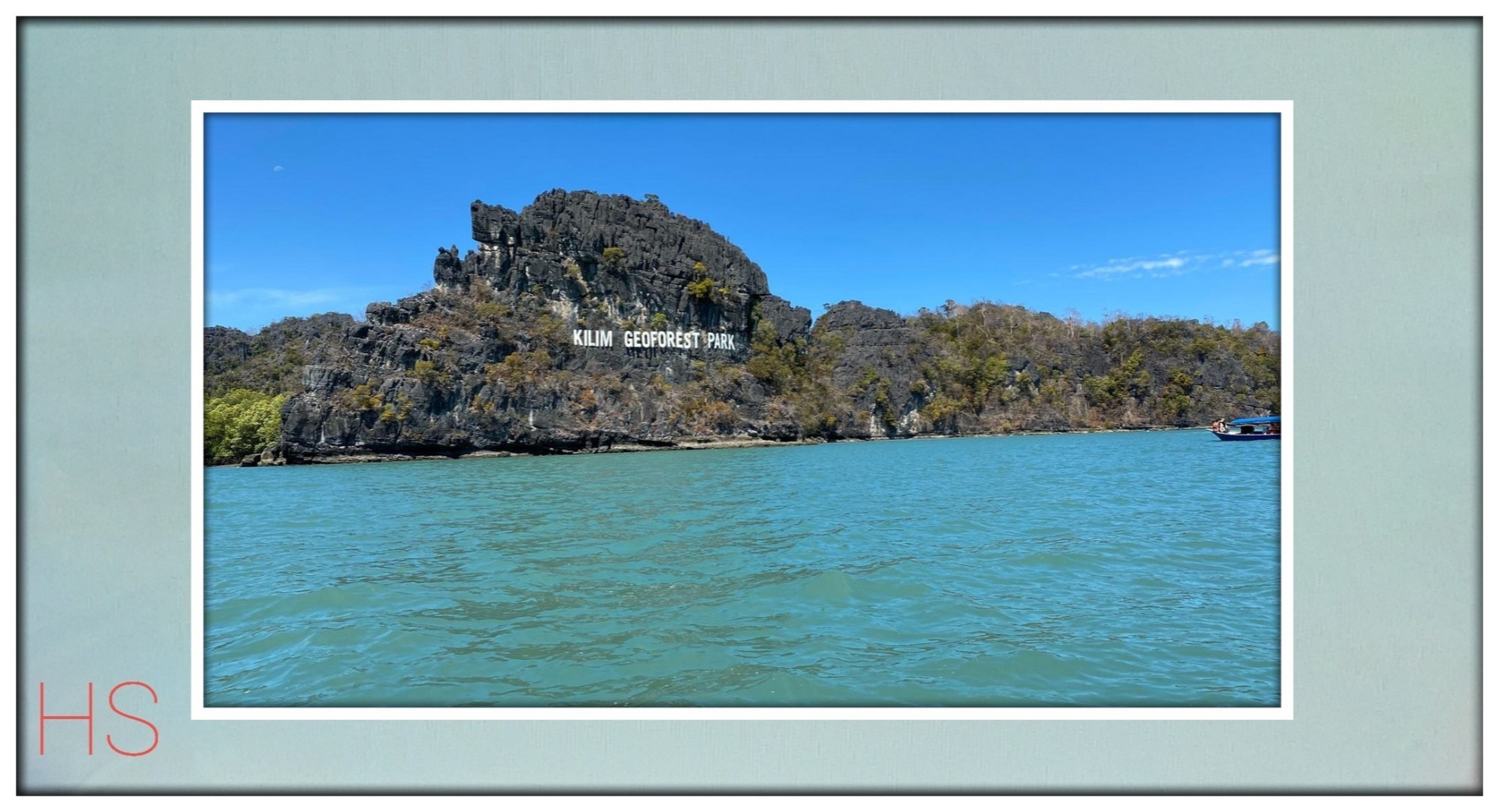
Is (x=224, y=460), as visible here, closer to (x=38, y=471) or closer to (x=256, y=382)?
(x=256, y=382)

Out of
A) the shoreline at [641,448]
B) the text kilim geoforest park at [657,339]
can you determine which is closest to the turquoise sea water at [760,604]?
the shoreline at [641,448]

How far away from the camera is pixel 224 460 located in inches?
958

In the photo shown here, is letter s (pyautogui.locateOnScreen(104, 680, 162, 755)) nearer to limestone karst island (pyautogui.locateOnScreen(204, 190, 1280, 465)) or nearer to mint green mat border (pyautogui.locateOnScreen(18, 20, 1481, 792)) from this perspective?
mint green mat border (pyautogui.locateOnScreen(18, 20, 1481, 792))

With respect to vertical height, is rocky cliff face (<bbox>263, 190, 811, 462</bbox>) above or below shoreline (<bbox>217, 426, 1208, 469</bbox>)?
above

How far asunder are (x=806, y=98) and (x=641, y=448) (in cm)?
3246

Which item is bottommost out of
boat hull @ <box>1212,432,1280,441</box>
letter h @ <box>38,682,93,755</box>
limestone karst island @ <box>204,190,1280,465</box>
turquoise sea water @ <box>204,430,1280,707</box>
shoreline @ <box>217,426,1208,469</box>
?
shoreline @ <box>217,426,1208,469</box>

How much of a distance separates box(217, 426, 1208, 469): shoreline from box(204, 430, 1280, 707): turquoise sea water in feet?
59.0

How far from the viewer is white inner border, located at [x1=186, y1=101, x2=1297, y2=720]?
2.36 metres

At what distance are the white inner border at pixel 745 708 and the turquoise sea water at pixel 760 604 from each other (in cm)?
14

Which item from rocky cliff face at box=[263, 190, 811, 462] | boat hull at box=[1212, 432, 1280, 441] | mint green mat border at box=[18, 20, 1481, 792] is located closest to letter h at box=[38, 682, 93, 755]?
mint green mat border at box=[18, 20, 1481, 792]

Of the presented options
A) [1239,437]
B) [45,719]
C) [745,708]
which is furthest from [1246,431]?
[45,719]

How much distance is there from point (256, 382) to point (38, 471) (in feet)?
92.4

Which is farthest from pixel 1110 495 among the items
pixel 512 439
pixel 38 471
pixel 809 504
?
pixel 512 439

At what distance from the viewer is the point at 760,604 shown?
14.3 feet
